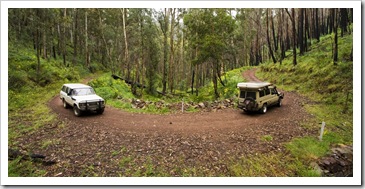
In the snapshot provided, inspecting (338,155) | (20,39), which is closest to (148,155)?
(338,155)

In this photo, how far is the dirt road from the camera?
5.63 metres

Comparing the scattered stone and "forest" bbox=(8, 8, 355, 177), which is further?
the scattered stone

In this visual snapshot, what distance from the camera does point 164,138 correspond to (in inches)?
283

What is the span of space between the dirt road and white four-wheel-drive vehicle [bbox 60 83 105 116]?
1.23 feet

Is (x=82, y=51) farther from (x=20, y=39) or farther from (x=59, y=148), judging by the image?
(x=59, y=148)

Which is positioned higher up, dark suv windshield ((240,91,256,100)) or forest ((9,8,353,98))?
forest ((9,8,353,98))

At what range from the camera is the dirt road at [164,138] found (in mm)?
5633

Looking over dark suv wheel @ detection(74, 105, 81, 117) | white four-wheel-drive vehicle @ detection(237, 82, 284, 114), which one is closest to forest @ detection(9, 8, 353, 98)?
dark suv wheel @ detection(74, 105, 81, 117)

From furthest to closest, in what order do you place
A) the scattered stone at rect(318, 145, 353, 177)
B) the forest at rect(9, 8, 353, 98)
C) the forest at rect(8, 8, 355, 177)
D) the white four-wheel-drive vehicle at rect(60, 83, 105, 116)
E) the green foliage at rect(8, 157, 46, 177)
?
the forest at rect(9, 8, 353, 98), the white four-wheel-drive vehicle at rect(60, 83, 105, 116), the scattered stone at rect(318, 145, 353, 177), the forest at rect(8, 8, 355, 177), the green foliage at rect(8, 157, 46, 177)

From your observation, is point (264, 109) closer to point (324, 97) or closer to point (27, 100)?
point (324, 97)

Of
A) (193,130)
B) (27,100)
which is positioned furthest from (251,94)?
(27,100)

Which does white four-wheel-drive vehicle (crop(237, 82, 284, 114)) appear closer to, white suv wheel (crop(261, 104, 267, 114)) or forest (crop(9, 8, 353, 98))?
white suv wheel (crop(261, 104, 267, 114))
